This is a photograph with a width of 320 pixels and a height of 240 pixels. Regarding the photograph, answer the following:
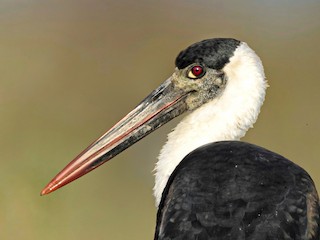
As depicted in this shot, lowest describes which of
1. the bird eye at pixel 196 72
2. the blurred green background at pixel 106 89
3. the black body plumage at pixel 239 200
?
the blurred green background at pixel 106 89

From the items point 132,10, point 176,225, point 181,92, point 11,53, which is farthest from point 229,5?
point 176,225

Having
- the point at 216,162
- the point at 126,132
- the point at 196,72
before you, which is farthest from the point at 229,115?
the point at 216,162

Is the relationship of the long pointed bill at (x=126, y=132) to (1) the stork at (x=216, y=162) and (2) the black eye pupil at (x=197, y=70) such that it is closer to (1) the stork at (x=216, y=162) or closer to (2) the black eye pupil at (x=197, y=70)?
(1) the stork at (x=216, y=162)

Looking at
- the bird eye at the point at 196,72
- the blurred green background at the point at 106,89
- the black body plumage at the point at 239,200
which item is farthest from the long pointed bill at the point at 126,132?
the blurred green background at the point at 106,89

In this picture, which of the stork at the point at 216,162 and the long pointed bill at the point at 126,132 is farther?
the long pointed bill at the point at 126,132

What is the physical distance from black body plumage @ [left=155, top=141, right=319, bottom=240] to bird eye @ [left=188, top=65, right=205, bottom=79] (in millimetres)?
1001

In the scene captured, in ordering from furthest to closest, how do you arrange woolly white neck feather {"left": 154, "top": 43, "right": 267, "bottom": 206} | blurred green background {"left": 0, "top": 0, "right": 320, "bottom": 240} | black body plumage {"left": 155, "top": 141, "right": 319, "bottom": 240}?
blurred green background {"left": 0, "top": 0, "right": 320, "bottom": 240} → woolly white neck feather {"left": 154, "top": 43, "right": 267, "bottom": 206} → black body plumage {"left": 155, "top": 141, "right": 319, "bottom": 240}

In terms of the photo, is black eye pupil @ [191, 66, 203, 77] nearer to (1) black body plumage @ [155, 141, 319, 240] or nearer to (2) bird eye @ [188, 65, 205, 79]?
(2) bird eye @ [188, 65, 205, 79]

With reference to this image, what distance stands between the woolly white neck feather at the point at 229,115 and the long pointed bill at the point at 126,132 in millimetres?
211

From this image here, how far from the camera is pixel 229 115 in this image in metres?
7.19

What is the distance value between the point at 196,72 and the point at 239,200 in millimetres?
1671

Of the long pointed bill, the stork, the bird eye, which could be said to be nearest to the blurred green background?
the long pointed bill

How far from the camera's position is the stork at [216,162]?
578cm

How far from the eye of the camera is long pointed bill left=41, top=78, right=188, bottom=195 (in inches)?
292
